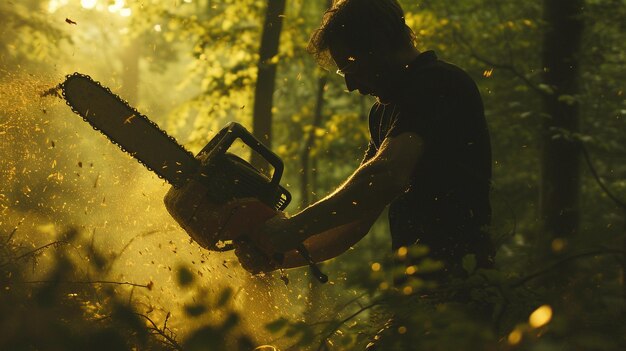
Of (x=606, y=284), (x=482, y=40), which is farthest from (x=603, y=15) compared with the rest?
(x=606, y=284)

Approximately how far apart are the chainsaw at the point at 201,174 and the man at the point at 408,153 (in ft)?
0.62

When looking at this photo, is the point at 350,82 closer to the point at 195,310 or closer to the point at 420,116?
the point at 420,116

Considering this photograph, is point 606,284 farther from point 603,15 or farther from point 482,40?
point 482,40

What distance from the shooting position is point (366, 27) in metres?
2.76

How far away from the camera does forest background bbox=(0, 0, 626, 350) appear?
Result: 155 centimetres

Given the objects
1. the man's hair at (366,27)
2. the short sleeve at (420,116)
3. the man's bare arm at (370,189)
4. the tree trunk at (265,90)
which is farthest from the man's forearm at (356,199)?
the tree trunk at (265,90)

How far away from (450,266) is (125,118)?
1710mm

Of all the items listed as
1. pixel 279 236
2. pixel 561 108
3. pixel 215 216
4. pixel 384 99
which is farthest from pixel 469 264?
pixel 561 108

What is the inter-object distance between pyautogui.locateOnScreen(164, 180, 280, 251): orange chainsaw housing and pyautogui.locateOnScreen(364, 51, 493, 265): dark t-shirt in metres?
0.64

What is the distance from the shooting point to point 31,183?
291 inches

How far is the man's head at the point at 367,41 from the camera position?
2764 mm

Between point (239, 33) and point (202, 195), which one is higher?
point (239, 33)

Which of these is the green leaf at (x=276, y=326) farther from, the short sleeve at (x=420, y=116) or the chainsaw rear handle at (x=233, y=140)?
the chainsaw rear handle at (x=233, y=140)

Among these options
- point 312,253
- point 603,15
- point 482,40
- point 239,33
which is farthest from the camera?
point 482,40
